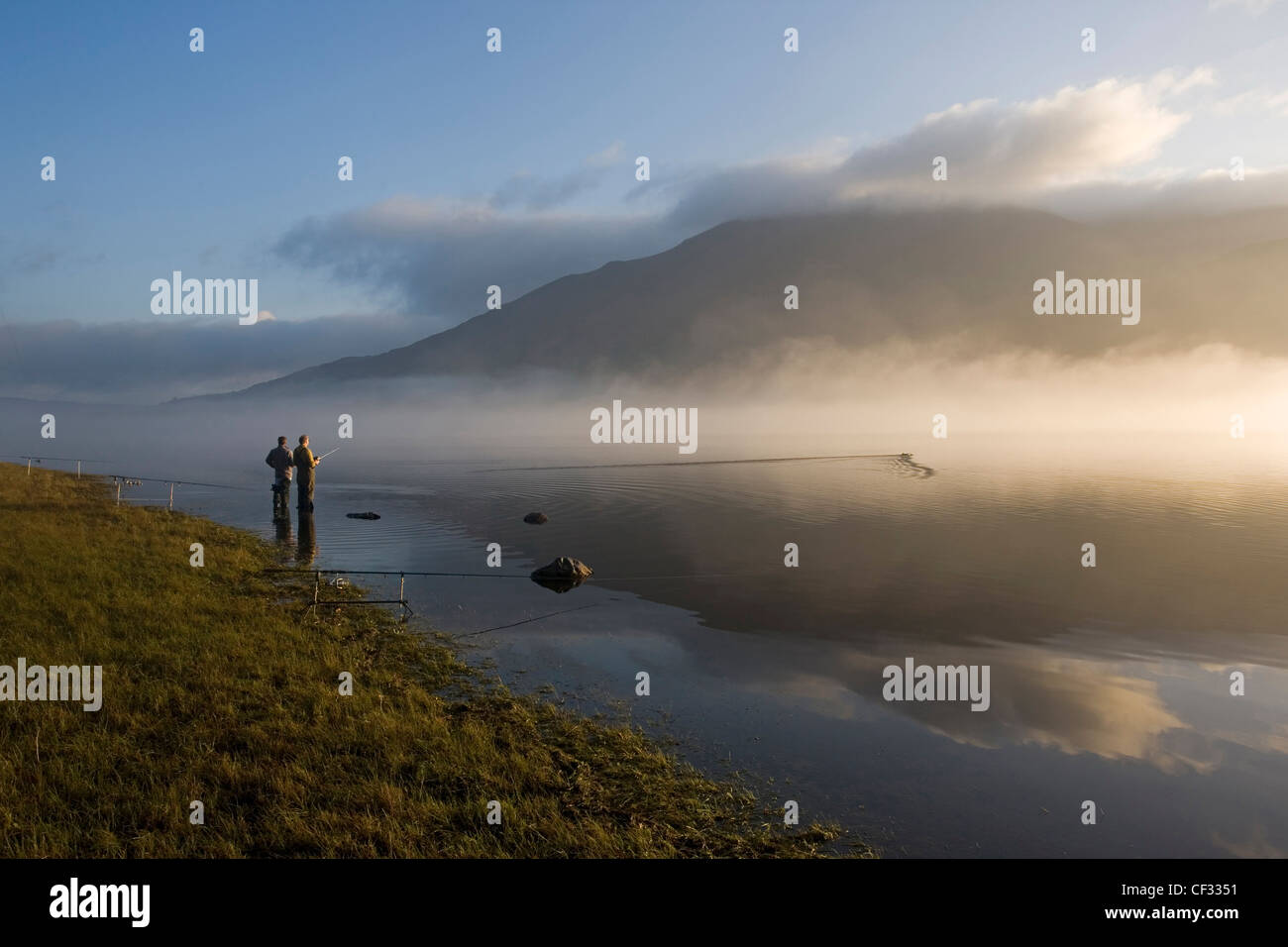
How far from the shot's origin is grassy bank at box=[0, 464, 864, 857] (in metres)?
8.53

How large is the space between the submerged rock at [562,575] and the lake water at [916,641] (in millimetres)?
875

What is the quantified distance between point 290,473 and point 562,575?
790 inches

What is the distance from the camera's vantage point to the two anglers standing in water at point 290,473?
37281mm

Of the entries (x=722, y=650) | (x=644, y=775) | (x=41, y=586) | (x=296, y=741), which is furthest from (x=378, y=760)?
(x=41, y=586)

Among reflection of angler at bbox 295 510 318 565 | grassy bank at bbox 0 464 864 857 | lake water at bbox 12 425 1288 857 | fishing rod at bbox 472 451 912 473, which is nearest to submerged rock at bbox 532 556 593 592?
lake water at bbox 12 425 1288 857

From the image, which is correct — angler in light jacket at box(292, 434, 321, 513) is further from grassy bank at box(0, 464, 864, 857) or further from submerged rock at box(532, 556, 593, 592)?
grassy bank at box(0, 464, 864, 857)

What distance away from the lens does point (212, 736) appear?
11.0m

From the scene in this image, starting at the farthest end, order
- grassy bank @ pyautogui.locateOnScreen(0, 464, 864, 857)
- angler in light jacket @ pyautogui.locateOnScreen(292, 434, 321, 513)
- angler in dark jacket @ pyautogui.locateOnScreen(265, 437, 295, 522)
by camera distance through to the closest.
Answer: angler in dark jacket @ pyautogui.locateOnScreen(265, 437, 295, 522) → angler in light jacket @ pyautogui.locateOnScreen(292, 434, 321, 513) → grassy bank @ pyautogui.locateOnScreen(0, 464, 864, 857)

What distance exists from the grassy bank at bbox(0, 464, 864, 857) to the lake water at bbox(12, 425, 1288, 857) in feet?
5.17

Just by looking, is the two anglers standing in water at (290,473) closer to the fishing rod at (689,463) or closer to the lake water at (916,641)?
the lake water at (916,641)

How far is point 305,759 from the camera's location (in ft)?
34.2

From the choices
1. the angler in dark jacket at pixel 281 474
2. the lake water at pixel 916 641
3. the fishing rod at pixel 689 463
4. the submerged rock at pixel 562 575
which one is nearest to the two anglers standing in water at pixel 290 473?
the angler in dark jacket at pixel 281 474

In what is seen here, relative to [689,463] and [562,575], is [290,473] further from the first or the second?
[689,463]
